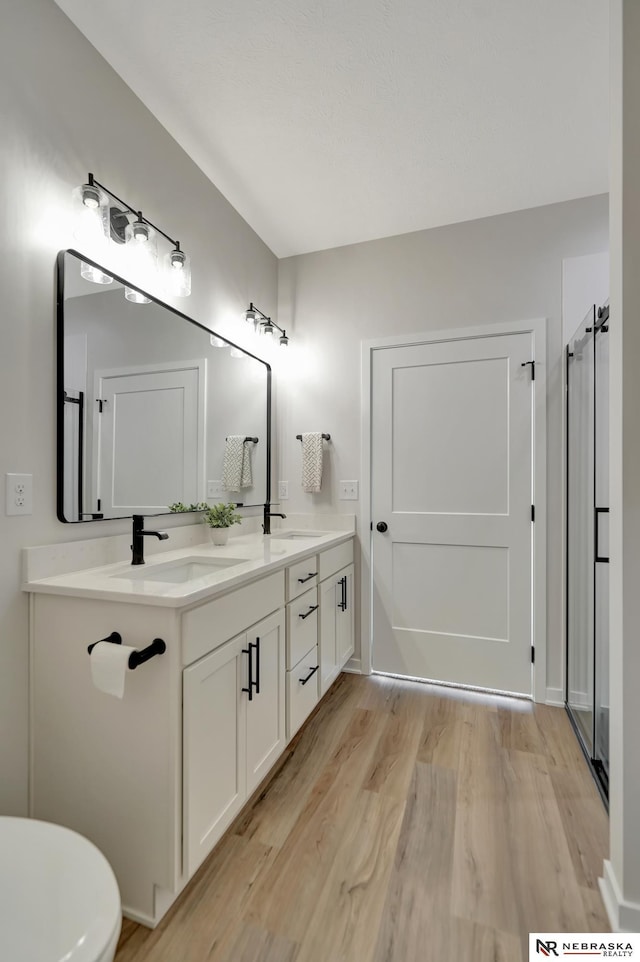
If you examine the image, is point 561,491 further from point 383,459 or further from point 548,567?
point 383,459

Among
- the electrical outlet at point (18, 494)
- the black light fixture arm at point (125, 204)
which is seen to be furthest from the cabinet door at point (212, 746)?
the black light fixture arm at point (125, 204)

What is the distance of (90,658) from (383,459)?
190cm

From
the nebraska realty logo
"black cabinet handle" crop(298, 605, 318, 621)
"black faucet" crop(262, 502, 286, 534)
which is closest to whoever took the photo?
the nebraska realty logo

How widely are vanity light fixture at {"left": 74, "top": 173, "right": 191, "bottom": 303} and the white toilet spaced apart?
1598 mm

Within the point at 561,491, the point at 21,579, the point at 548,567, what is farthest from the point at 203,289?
the point at 548,567

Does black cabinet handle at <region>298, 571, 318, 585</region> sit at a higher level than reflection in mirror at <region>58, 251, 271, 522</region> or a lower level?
lower

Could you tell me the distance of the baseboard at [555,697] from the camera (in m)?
2.30

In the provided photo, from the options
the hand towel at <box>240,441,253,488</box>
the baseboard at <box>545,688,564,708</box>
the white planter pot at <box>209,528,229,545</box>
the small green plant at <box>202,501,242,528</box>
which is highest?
the hand towel at <box>240,441,253,488</box>

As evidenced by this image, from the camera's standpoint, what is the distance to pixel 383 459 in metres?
2.68

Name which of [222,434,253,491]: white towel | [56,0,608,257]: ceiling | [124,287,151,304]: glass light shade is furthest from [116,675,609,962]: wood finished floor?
[56,0,608,257]: ceiling

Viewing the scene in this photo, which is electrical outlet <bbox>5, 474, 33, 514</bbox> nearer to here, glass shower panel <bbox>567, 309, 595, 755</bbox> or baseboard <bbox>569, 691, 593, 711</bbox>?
glass shower panel <bbox>567, 309, 595, 755</bbox>

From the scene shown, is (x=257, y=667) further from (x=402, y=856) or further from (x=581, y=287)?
(x=581, y=287)

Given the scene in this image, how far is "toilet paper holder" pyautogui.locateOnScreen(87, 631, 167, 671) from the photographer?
1096 millimetres

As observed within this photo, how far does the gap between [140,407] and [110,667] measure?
1.05 meters
